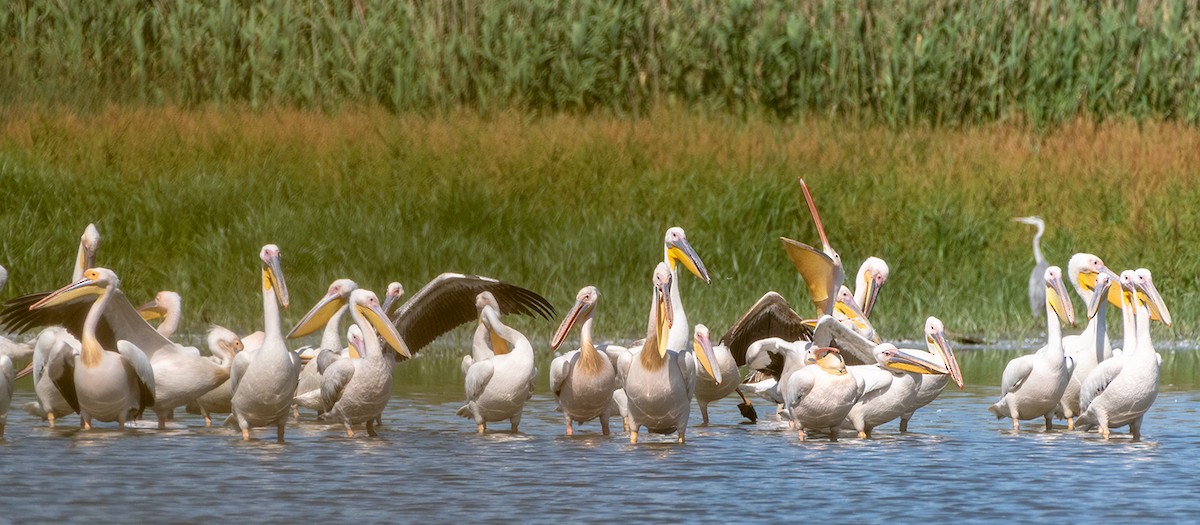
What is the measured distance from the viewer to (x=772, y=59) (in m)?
15.9

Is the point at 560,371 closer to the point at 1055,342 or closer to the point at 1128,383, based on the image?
the point at 1055,342

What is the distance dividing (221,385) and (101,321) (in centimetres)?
64

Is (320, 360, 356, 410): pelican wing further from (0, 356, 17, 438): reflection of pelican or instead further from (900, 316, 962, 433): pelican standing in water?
(900, 316, 962, 433): pelican standing in water

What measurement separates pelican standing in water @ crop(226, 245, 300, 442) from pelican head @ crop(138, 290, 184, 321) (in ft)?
4.30

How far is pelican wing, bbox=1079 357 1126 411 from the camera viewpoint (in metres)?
8.45

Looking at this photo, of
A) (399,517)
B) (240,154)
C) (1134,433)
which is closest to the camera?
(399,517)

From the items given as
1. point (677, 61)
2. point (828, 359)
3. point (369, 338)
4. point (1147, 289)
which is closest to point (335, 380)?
point (369, 338)

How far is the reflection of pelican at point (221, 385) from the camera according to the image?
924 centimetres

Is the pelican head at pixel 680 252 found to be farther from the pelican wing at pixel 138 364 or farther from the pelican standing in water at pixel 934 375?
the pelican wing at pixel 138 364

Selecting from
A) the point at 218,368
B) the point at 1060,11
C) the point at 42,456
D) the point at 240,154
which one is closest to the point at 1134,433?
the point at 218,368

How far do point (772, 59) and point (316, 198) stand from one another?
4.29 metres

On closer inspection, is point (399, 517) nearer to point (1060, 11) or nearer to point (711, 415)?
point (711, 415)

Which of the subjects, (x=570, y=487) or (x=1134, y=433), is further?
(x=1134, y=433)

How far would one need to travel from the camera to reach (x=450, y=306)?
956 cm
